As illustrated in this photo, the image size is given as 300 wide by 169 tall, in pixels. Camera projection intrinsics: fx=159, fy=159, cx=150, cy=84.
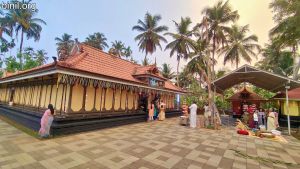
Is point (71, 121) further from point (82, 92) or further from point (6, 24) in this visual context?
point (6, 24)

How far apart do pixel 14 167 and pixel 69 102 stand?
4849mm

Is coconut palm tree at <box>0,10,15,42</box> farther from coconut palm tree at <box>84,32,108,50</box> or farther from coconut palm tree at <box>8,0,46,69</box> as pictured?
coconut palm tree at <box>84,32,108,50</box>

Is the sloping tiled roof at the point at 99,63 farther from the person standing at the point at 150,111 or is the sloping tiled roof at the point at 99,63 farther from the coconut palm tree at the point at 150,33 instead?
the coconut palm tree at the point at 150,33

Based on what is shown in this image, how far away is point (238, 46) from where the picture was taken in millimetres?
26438

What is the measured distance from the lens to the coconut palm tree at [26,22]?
97.5 feet

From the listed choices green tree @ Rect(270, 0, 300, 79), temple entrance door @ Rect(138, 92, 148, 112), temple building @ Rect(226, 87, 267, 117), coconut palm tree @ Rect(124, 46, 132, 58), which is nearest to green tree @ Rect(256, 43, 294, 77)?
green tree @ Rect(270, 0, 300, 79)

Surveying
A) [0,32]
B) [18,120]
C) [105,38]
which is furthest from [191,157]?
[105,38]

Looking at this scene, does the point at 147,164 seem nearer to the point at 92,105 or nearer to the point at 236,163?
the point at 236,163

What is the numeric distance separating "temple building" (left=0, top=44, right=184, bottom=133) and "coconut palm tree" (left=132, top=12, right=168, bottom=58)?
14.7 meters

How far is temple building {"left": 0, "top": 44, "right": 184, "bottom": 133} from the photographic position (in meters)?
8.59

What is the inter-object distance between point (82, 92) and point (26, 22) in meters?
31.6

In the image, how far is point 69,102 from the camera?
9109 millimetres

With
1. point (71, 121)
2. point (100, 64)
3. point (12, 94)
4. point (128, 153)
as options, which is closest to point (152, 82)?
point (100, 64)

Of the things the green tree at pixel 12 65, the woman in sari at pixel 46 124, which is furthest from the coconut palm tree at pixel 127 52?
the woman in sari at pixel 46 124
